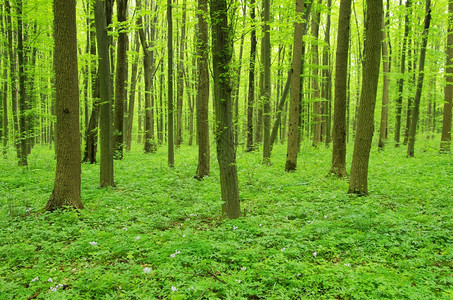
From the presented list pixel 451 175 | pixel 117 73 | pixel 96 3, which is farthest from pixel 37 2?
pixel 451 175

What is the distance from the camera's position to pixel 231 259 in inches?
162

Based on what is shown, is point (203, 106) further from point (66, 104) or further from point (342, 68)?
point (342, 68)

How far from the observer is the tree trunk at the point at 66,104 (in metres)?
5.99

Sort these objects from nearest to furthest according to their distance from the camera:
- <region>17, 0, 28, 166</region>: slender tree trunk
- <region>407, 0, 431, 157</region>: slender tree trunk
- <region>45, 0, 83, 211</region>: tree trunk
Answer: <region>45, 0, 83, 211</region>: tree trunk < <region>17, 0, 28, 166</region>: slender tree trunk < <region>407, 0, 431, 157</region>: slender tree trunk

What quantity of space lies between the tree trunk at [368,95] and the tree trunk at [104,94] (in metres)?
7.47

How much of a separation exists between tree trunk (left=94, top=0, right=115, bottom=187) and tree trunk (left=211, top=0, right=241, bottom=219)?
4.62 meters

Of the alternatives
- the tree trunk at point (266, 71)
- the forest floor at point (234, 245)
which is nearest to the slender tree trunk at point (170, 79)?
the forest floor at point (234, 245)

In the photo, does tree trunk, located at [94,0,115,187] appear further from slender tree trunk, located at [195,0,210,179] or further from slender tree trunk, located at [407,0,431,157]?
slender tree trunk, located at [407,0,431,157]

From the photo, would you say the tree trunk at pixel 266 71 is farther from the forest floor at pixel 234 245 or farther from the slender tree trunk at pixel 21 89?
the slender tree trunk at pixel 21 89

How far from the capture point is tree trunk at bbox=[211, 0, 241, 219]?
16.5 ft

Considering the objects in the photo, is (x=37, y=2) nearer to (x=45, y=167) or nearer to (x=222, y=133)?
(x=45, y=167)

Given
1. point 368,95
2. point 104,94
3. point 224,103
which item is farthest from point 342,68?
point 104,94

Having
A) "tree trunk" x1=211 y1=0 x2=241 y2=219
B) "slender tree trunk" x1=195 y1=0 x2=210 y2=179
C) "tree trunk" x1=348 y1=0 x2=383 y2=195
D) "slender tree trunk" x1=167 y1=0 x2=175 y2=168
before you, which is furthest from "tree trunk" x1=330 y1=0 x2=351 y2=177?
"slender tree trunk" x1=167 y1=0 x2=175 y2=168

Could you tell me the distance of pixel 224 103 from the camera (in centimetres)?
522
